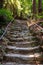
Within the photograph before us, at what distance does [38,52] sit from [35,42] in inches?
59.2

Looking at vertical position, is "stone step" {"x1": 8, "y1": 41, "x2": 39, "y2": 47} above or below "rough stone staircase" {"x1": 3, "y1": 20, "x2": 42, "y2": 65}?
below

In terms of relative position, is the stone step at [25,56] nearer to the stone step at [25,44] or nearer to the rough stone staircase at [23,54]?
the rough stone staircase at [23,54]

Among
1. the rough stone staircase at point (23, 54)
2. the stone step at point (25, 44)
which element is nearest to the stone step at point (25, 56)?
the rough stone staircase at point (23, 54)

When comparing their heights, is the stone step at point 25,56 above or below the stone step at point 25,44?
above

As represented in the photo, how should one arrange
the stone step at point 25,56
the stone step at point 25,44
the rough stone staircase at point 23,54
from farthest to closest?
1. the stone step at point 25,44
2. the stone step at point 25,56
3. the rough stone staircase at point 23,54

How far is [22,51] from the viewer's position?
26.0 feet

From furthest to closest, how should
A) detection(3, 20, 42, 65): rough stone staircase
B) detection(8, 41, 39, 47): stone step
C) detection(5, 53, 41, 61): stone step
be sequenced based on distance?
detection(8, 41, 39, 47): stone step
detection(5, 53, 41, 61): stone step
detection(3, 20, 42, 65): rough stone staircase

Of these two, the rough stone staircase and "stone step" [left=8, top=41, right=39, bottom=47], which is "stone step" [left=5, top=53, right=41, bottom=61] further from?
"stone step" [left=8, top=41, right=39, bottom=47]

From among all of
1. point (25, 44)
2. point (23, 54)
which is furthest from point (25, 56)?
point (25, 44)

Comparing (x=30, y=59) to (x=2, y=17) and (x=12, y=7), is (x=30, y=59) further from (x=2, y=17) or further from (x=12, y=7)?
(x=12, y=7)

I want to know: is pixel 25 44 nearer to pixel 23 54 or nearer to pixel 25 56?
pixel 23 54

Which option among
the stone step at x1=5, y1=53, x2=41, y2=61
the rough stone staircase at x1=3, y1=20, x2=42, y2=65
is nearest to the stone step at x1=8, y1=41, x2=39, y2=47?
the rough stone staircase at x1=3, y1=20, x2=42, y2=65

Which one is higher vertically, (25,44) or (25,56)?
(25,56)

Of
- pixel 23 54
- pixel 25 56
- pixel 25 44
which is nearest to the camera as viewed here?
pixel 25 56
